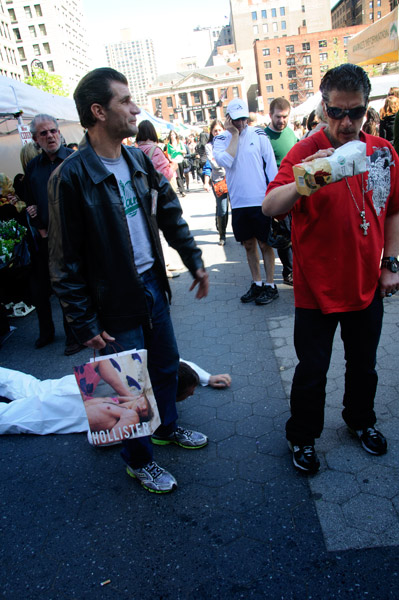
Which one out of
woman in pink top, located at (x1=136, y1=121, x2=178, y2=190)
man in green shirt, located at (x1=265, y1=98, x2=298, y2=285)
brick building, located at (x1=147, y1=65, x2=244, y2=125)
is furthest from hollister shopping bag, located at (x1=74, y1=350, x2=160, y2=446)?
brick building, located at (x1=147, y1=65, x2=244, y2=125)

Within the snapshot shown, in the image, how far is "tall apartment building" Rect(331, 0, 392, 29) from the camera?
8756 centimetres

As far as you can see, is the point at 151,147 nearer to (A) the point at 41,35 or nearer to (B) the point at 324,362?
(B) the point at 324,362

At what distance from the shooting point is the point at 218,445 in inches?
105

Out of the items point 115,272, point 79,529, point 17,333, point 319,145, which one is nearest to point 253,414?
point 79,529

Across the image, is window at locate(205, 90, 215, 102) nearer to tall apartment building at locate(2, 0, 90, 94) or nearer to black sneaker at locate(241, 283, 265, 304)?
tall apartment building at locate(2, 0, 90, 94)

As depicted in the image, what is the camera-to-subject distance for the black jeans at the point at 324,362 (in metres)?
2.12

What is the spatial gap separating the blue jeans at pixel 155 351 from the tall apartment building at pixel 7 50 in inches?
3368

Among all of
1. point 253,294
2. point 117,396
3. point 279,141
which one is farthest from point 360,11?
point 117,396

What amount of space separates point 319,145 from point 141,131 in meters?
3.81

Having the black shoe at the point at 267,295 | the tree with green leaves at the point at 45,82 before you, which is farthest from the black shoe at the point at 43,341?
the tree with green leaves at the point at 45,82

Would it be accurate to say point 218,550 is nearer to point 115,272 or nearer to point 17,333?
point 115,272

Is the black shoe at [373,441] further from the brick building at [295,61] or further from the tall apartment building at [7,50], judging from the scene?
the brick building at [295,61]

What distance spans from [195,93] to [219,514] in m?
116

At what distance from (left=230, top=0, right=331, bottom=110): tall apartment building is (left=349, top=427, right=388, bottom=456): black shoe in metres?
121
